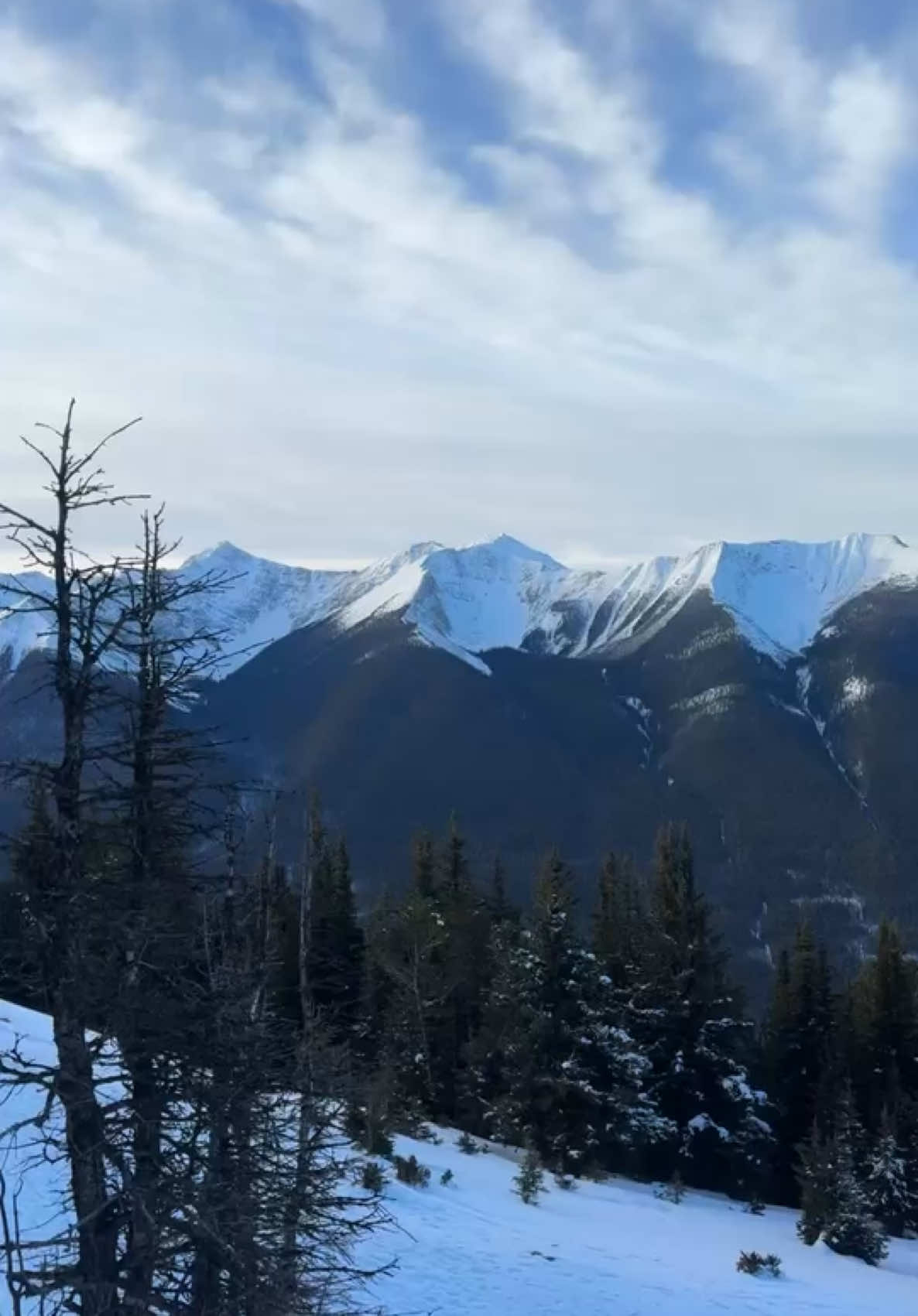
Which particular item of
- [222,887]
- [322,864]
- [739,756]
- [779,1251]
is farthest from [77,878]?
[739,756]

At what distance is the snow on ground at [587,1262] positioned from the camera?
14812mm

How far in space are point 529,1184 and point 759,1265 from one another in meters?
4.57

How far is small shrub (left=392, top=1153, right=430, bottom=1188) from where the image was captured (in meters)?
19.0

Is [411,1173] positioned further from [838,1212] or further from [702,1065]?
[702,1065]

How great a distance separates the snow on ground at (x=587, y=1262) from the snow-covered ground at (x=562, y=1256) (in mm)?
29

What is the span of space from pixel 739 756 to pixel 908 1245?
17637 cm

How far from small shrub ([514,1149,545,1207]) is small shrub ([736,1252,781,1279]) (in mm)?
3972

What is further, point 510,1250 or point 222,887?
point 510,1250

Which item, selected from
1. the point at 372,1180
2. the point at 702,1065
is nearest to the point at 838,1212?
the point at 372,1180

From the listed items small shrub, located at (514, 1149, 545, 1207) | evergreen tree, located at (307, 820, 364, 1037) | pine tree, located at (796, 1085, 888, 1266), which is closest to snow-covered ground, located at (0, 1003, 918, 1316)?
small shrub, located at (514, 1149, 545, 1207)

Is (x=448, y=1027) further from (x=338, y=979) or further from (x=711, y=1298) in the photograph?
(x=711, y=1298)

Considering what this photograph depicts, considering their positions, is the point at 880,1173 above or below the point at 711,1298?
below

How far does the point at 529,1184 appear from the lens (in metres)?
20.6

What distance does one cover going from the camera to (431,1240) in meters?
16.4
